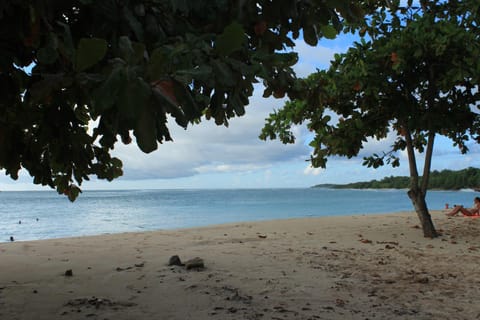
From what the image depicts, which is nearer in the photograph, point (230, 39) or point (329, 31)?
point (230, 39)

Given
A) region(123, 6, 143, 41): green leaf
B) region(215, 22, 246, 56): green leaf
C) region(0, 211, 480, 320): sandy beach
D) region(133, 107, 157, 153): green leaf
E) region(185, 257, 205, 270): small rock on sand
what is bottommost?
region(0, 211, 480, 320): sandy beach

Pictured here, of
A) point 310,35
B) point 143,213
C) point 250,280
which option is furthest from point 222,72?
point 143,213

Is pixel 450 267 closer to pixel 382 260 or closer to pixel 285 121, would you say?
pixel 382 260

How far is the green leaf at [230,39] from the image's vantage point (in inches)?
48.6

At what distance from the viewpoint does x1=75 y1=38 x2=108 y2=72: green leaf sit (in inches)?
45.2

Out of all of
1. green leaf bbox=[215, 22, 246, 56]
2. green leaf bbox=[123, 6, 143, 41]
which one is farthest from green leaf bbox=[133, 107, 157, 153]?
green leaf bbox=[123, 6, 143, 41]

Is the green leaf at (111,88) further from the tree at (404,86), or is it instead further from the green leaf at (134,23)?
the tree at (404,86)

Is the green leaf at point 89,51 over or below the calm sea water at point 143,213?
over

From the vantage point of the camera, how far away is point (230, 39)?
127 cm

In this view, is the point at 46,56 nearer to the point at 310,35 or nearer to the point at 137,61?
the point at 137,61

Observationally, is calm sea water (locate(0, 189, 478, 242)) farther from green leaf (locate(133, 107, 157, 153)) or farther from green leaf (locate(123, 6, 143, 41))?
green leaf (locate(133, 107, 157, 153))

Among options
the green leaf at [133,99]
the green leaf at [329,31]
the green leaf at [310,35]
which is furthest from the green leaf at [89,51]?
the green leaf at [329,31]

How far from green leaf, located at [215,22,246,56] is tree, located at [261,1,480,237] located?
17.3ft

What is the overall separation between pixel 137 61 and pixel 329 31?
5.02 ft
